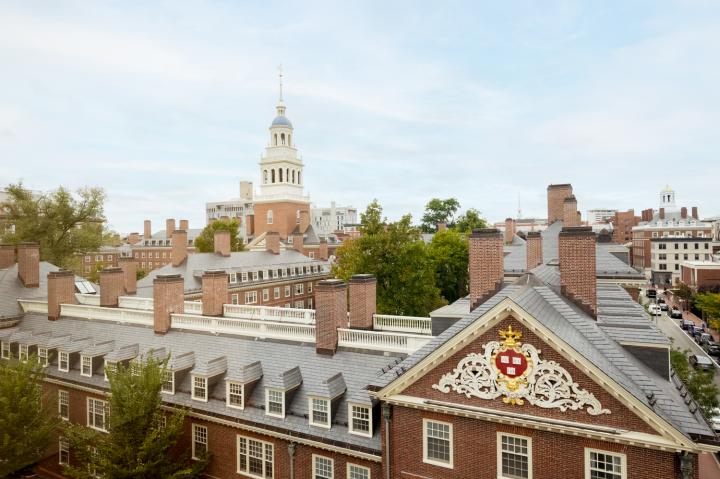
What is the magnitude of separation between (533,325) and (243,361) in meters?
11.8

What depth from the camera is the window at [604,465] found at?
32.2ft

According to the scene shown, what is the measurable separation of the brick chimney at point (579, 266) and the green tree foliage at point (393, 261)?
18.3 meters

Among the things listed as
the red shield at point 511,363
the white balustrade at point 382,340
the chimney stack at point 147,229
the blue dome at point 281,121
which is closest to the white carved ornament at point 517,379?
the red shield at point 511,363

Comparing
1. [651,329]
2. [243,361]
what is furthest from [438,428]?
[243,361]

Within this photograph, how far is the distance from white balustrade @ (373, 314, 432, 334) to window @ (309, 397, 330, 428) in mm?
4790

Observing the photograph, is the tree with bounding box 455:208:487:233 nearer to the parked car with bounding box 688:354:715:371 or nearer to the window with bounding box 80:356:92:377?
the parked car with bounding box 688:354:715:371

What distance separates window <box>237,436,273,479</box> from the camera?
1500 centimetres

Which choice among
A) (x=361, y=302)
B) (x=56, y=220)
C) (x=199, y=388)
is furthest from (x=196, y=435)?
(x=56, y=220)

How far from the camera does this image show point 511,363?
10.8 meters

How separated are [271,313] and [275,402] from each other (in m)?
6.38

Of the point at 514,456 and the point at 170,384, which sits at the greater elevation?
the point at 514,456

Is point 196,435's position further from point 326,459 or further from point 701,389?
point 701,389

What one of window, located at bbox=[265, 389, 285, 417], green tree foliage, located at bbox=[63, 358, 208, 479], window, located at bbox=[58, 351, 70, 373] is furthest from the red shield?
window, located at bbox=[58, 351, 70, 373]

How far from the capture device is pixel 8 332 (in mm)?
24438
